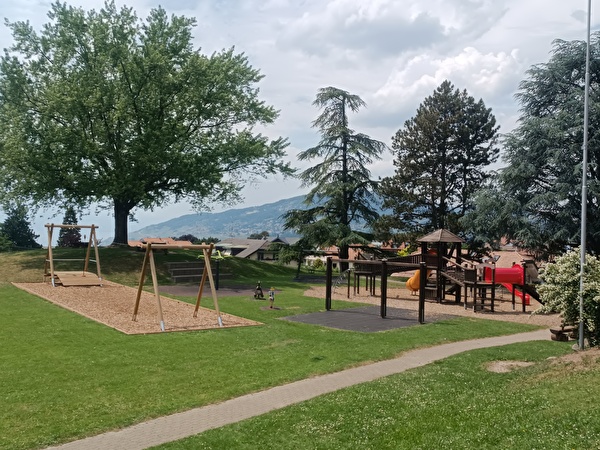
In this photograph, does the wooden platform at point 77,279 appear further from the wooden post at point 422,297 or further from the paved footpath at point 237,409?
the paved footpath at point 237,409

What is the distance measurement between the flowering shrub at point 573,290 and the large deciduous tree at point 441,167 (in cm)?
2639

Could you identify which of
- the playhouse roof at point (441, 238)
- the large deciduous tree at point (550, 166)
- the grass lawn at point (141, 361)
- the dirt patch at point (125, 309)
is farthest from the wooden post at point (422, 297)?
the large deciduous tree at point (550, 166)

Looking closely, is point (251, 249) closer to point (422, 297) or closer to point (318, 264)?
point (318, 264)

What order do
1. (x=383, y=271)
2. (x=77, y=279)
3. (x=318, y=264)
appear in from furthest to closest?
1. (x=318, y=264)
2. (x=77, y=279)
3. (x=383, y=271)

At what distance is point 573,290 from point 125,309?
13.3m

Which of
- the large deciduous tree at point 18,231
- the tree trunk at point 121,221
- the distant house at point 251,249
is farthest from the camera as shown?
the distant house at point 251,249

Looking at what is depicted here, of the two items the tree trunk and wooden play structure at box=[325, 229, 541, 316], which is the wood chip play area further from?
the tree trunk

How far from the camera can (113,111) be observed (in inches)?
1191

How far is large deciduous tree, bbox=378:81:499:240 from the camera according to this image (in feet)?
130

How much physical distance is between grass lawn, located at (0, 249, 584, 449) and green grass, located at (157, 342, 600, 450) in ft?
0.94

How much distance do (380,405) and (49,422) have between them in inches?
181

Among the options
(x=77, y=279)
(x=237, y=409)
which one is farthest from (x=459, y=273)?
(x=237, y=409)

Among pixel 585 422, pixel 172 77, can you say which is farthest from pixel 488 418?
pixel 172 77

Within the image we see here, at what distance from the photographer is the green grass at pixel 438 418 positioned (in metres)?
6.24
